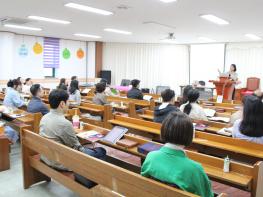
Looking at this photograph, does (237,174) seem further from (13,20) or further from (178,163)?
(13,20)

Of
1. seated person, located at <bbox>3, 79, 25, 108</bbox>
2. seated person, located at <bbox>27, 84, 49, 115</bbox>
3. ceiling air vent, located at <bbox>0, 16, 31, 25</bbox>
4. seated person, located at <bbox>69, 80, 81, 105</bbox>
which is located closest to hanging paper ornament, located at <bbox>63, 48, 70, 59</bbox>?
ceiling air vent, located at <bbox>0, 16, 31, 25</bbox>

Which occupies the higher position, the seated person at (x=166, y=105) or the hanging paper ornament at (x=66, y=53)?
the hanging paper ornament at (x=66, y=53)

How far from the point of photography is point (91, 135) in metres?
3.04

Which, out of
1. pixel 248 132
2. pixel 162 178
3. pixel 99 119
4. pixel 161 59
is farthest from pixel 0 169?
pixel 161 59

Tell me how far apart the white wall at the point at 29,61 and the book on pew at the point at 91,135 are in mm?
7559

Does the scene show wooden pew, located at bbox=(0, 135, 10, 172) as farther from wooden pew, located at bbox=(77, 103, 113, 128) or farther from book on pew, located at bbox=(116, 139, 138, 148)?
book on pew, located at bbox=(116, 139, 138, 148)

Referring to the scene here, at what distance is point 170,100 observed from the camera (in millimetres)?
3652

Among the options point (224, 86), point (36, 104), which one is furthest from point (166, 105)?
point (224, 86)

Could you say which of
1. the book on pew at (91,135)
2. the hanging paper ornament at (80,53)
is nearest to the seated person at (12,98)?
the book on pew at (91,135)

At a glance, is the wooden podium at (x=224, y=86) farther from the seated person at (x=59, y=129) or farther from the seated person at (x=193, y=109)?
the seated person at (x=59, y=129)

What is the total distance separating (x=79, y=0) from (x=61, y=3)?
0.49 meters

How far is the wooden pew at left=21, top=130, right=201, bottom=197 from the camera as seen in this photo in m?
1.61

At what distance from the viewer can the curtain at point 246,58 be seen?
35.0 feet

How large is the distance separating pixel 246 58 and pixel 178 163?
35.1 feet
